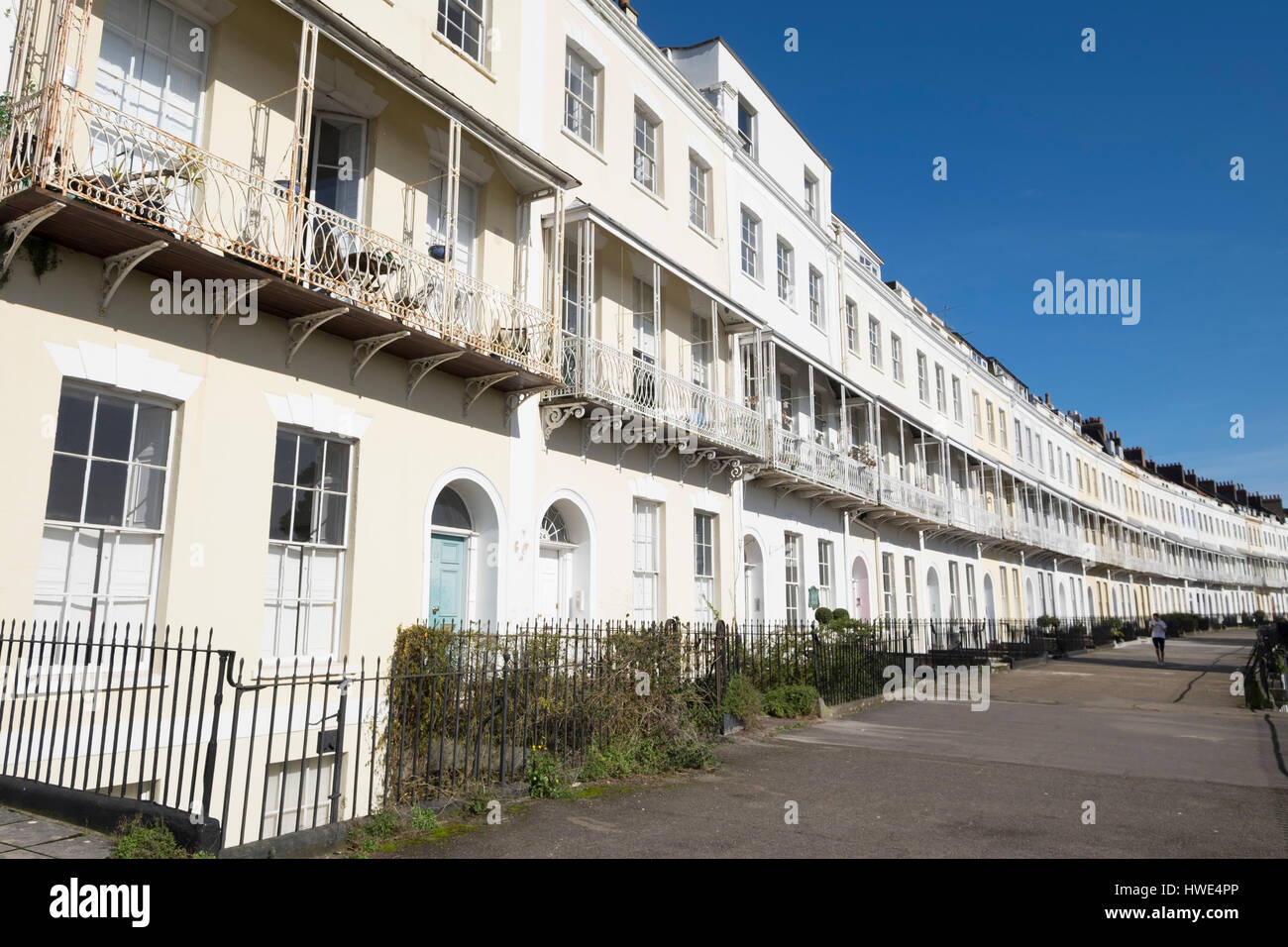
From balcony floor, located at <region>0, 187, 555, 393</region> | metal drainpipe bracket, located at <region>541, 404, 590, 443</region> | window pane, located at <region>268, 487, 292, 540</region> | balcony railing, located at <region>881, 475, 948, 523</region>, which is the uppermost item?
balcony railing, located at <region>881, 475, 948, 523</region>

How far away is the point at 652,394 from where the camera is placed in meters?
14.2

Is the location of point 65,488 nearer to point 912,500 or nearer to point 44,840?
point 44,840

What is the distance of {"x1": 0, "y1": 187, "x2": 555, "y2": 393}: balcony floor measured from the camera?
6492 mm

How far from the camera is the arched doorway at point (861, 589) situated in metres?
21.9

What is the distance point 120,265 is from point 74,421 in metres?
1.34

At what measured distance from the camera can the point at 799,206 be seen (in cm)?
2092

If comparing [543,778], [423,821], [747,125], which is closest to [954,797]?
[543,778]

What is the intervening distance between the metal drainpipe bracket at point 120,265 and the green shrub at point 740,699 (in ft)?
27.6

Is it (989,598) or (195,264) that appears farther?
(989,598)

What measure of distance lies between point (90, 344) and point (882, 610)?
2005 centimetres

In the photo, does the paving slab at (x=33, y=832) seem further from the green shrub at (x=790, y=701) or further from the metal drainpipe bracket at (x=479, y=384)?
the green shrub at (x=790, y=701)

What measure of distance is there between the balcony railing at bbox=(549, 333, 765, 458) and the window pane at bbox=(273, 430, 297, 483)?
12.8 ft

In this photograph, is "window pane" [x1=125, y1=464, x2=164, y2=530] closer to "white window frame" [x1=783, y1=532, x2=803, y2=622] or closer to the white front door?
the white front door

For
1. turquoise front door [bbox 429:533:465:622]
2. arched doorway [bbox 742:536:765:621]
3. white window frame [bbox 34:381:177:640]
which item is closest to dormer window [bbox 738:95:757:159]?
arched doorway [bbox 742:536:765:621]
